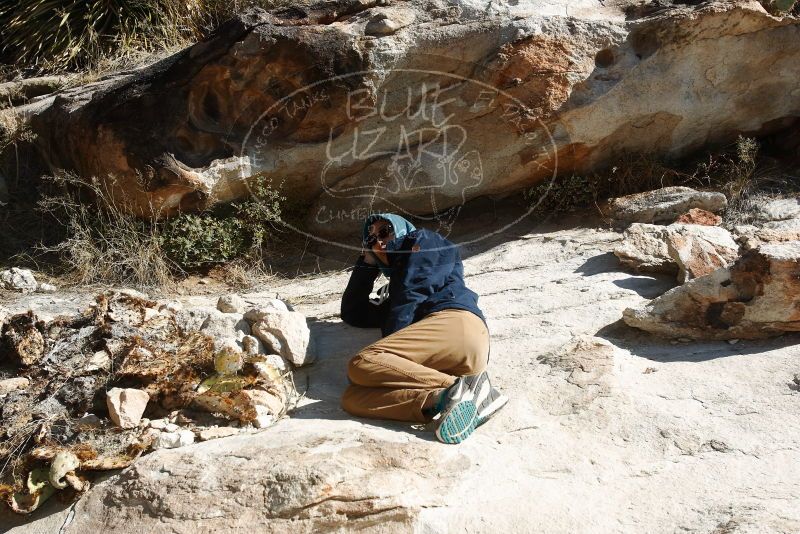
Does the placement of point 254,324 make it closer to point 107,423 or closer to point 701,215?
point 107,423

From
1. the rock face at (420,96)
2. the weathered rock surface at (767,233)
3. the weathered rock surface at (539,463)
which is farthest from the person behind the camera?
the rock face at (420,96)

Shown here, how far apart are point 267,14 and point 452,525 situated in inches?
158

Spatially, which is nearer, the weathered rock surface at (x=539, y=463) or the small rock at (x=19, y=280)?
the weathered rock surface at (x=539, y=463)

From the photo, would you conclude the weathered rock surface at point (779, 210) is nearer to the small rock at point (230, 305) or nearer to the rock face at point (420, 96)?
the rock face at point (420, 96)

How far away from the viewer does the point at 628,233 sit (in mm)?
5031

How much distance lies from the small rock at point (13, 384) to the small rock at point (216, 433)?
102cm

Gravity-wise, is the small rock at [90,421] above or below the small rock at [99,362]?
below

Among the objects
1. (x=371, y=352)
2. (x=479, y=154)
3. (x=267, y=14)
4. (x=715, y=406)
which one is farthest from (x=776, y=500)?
(x=267, y=14)

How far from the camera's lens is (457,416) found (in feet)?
11.0

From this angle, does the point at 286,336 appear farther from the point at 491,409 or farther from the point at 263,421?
the point at 491,409

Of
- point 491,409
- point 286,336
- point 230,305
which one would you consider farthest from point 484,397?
point 230,305

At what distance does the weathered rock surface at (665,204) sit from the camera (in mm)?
5449

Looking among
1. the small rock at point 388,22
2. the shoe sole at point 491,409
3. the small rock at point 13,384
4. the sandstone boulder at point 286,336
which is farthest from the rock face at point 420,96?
the shoe sole at point 491,409

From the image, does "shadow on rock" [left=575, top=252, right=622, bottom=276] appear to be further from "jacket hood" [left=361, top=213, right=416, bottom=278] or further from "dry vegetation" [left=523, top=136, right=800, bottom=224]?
"jacket hood" [left=361, top=213, right=416, bottom=278]
